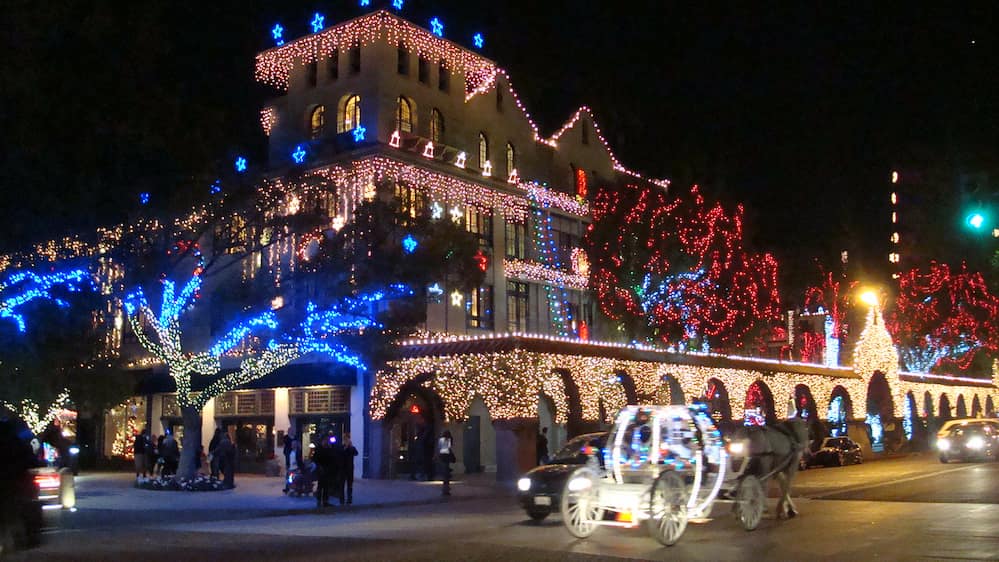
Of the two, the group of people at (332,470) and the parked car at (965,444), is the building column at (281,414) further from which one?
the parked car at (965,444)

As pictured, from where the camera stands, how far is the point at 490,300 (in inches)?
1523

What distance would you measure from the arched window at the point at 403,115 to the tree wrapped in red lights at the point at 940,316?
3657 cm

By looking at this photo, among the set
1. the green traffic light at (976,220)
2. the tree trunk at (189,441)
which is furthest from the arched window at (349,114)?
the green traffic light at (976,220)

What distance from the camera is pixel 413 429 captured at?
118 feet

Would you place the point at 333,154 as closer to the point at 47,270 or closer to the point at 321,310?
the point at 321,310

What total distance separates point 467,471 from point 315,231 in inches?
511

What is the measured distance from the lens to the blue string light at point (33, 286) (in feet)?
67.9

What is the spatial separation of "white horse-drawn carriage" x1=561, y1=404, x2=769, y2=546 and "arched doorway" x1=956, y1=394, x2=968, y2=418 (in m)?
51.9

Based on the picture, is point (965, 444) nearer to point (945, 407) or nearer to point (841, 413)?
point (841, 413)

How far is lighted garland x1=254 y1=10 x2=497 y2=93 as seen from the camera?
35750 millimetres

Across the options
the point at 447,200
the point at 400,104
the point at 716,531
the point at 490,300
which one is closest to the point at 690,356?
the point at 490,300

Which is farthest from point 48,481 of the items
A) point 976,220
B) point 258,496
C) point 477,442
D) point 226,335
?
point 477,442

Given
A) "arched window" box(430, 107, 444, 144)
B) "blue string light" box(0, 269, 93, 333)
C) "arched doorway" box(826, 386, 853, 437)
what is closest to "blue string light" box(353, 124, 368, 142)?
"arched window" box(430, 107, 444, 144)

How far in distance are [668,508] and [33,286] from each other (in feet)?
52.5
